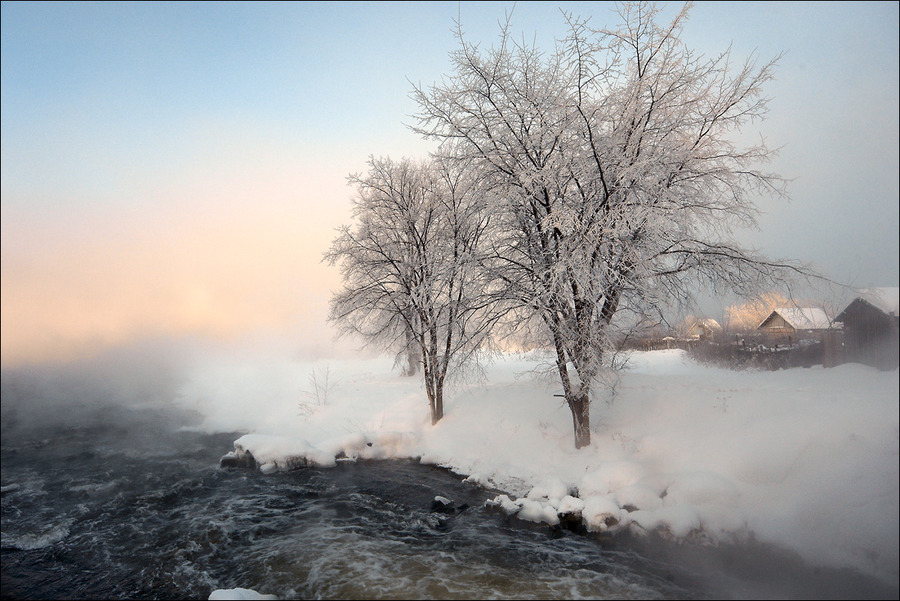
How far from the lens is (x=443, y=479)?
11.4 metres

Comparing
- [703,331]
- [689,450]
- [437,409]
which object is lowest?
[689,450]

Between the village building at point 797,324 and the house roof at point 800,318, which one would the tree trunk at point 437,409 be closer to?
the village building at point 797,324

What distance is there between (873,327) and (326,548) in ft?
34.5

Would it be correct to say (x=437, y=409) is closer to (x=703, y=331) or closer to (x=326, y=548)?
(x=326, y=548)

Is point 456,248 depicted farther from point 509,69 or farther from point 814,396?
point 814,396

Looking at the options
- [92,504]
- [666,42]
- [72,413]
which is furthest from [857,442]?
[72,413]

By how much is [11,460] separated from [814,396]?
78.7ft

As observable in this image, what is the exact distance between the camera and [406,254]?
16047 mm

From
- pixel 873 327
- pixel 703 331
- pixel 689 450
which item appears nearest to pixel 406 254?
pixel 689 450

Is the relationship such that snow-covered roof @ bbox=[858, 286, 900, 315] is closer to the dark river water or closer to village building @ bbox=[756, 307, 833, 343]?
village building @ bbox=[756, 307, 833, 343]

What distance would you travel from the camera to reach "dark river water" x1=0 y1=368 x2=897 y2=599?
20.2 feet

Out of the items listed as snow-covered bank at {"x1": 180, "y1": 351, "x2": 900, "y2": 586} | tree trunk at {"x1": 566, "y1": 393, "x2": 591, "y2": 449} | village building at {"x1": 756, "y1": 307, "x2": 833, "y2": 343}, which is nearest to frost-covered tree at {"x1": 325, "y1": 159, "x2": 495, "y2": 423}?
snow-covered bank at {"x1": 180, "y1": 351, "x2": 900, "y2": 586}

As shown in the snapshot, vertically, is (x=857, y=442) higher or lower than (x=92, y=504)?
higher

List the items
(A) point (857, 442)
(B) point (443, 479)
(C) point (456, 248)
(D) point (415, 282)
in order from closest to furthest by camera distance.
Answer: (A) point (857, 442)
(B) point (443, 479)
(C) point (456, 248)
(D) point (415, 282)
